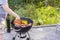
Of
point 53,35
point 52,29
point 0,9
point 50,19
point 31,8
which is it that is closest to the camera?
point 0,9

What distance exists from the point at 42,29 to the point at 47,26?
0.23 meters

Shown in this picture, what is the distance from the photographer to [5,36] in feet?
16.9

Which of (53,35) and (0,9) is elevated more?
(0,9)

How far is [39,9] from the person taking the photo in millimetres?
6844

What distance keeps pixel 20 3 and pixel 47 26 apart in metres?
1.81

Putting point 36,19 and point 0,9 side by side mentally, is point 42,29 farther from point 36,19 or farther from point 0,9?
point 0,9

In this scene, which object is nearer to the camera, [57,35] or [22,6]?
[57,35]

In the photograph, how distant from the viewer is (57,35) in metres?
5.27

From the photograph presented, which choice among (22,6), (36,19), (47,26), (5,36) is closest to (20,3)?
(22,6)

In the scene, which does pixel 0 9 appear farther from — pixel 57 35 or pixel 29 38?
pixel 57 35

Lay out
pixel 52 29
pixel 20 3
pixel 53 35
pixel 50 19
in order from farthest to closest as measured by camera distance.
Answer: pixel 20 3, pixel 50 19, pixel 52 29, pixel 53 35

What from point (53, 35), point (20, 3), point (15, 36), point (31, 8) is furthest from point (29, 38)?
point (20, 3)

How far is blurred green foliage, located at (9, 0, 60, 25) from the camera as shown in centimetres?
621

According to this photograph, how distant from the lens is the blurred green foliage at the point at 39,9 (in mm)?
6215
